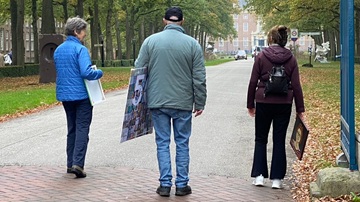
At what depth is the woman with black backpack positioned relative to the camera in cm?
764

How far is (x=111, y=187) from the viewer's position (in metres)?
7.83

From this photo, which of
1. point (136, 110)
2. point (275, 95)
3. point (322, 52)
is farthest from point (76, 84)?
point (322, 52)

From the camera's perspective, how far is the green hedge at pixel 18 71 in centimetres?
3844

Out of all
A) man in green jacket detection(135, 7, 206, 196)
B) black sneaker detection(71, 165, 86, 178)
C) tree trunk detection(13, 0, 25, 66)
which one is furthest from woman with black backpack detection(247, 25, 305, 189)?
tree trunk detection(13, 0, 25, 66)

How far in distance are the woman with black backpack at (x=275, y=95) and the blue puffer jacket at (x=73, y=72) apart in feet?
5.82

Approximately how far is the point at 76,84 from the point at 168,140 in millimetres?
1515

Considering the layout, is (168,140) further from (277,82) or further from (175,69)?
(277,82)

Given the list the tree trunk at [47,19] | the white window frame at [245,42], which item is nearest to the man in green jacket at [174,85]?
the tree trunk at [47,19]

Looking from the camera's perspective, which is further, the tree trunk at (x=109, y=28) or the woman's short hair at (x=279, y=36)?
the tree trunk at (x=109, y=28)

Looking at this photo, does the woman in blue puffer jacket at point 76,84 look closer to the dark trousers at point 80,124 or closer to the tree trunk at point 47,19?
the dark trousers at point 80,124

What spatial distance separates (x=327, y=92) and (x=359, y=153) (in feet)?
56.5

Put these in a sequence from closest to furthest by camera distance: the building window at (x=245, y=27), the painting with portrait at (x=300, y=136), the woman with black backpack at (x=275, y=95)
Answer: the woman with black backpack at (x=275, y=95) < the painting with portrait at (x=300, y=136) < the building window at (x=245, y=27)

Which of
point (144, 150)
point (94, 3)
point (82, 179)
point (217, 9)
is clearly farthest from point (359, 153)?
point (217, 9)

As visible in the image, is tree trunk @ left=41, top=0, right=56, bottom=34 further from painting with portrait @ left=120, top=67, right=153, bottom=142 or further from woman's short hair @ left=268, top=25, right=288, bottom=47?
woman's short hair @ left=268, top=25, right=288, bottom=47
